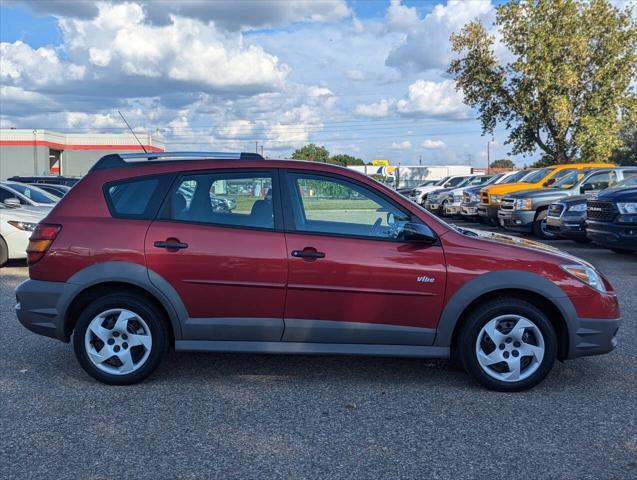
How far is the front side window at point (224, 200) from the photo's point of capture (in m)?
4.80

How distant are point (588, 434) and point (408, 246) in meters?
1.72

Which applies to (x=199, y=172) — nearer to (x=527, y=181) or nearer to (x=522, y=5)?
(x=527, y=181)

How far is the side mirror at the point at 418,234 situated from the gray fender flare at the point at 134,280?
1749mm

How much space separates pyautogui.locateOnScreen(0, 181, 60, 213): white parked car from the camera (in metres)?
11.5

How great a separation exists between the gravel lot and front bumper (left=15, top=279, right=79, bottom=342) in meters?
0.44

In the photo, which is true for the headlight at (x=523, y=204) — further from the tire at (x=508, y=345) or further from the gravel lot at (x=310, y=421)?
the tire at (x=508, y=345)

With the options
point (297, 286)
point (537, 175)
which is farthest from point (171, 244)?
point (537, 175)

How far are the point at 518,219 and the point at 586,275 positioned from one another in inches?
434

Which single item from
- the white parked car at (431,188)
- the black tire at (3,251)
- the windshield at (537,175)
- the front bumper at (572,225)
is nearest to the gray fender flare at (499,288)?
the black tire at (3,251)

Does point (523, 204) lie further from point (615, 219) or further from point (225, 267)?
point (225, 267)

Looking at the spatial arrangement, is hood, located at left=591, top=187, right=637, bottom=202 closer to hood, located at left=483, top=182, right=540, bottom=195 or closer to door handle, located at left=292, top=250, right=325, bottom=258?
hood, located at left=483, top=182, right=540, bottom=195

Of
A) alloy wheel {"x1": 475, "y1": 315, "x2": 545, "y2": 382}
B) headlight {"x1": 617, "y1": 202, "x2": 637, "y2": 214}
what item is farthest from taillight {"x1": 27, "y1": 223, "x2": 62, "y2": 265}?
headlight {"x1": 617, "y1": 202, "x2": 637, "y2": 214}

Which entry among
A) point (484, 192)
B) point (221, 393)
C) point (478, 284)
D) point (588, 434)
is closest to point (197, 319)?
point (221, 393)

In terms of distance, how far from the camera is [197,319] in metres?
4.73
